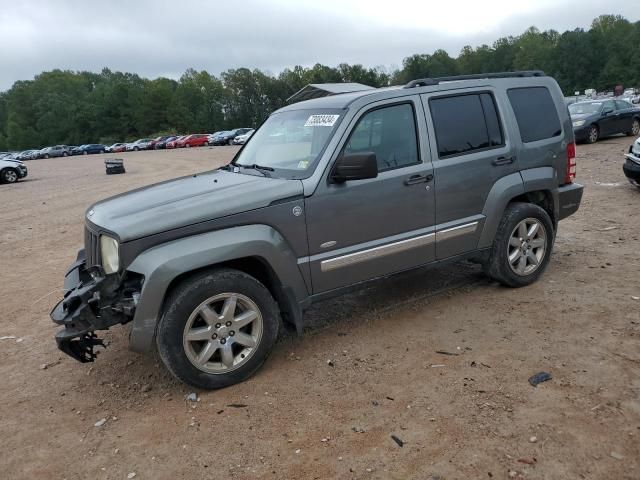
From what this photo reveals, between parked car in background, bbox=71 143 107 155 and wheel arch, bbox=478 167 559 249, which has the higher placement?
parked car in background, bbox=71 143 107 155

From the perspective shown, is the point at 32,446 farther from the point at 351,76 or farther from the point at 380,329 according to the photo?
the point at 351,76

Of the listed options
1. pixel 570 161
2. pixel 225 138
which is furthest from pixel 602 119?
pixel 225 138

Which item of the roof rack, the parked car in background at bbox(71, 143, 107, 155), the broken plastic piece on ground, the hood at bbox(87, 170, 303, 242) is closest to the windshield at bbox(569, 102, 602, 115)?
the roof rack

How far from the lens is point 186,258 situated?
3473 millimetres

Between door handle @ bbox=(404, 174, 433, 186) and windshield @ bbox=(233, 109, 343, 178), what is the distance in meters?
0.74

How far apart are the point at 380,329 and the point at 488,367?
1.02 meters

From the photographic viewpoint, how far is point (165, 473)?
9.61ft

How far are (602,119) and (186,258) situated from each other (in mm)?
18249

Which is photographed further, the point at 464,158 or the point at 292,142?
the point at 464,158

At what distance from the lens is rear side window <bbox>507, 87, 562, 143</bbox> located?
16.7 ft

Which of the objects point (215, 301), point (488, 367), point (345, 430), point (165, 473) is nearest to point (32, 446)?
point (165, 473)

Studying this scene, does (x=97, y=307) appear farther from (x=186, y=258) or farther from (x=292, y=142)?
(x=292, y=142)

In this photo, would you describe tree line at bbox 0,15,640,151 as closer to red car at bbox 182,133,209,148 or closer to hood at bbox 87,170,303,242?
red car at bbox 182,133,209,148

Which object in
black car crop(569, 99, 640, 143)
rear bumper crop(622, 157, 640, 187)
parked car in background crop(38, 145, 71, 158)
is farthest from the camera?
parked car in background crop(38, 145, 71, 158)
